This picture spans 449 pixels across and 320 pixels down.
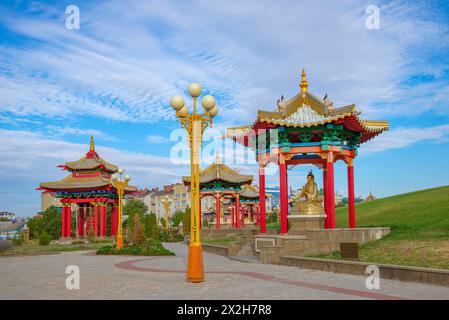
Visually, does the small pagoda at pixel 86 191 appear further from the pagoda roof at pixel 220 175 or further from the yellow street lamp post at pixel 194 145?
the yellow street lamp post at pixel 194 145

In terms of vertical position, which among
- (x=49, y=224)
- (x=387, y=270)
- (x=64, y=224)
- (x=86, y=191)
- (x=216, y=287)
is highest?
(x=86, y=191)

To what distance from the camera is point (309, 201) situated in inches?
896

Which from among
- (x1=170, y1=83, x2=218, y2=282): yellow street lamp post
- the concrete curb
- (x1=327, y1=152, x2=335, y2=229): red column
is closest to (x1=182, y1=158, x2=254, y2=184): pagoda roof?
(x1=327, y1=152, x2=335, y2=229): red column

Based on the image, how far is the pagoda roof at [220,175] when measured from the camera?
4703cm

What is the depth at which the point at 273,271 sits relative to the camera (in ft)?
52.7

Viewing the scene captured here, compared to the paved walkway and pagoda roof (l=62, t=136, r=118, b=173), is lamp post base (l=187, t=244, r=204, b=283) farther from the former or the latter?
pagoda roof (l=62, t=136, r=118, b=173)

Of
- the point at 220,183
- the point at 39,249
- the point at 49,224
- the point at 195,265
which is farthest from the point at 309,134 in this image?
the point at 49,224

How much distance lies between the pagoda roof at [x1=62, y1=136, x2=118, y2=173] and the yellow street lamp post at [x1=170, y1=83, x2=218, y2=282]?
45971 millimetres

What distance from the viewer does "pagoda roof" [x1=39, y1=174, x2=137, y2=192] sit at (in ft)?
176

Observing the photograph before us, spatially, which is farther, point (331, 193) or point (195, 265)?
point (331, 193)

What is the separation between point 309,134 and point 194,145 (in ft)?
33.8

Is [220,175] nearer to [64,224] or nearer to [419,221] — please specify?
[64,224]
